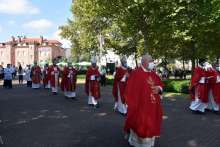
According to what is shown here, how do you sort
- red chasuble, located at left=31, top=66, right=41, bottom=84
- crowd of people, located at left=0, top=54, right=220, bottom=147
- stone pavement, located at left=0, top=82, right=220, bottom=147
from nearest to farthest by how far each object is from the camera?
crowd of people, located at left=0, top=54, right=220, bottom=147 → stone pavement, located at left=0, top=82, right=220, bottom=147 → red chasuble, located at left=31, top=66, right=41, bottom=84

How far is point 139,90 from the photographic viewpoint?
9.88 metres

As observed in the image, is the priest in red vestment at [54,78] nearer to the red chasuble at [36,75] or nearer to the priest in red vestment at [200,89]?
the red chasuble at [36,75]

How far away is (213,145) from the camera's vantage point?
10.4 m

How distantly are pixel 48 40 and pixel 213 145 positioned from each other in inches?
6508

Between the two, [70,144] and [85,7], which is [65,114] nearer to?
[70,144]

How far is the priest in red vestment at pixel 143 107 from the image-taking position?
9.69 metres

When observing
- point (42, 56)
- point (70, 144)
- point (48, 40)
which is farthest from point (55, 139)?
point (48, 40)

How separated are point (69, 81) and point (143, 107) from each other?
1411 cm

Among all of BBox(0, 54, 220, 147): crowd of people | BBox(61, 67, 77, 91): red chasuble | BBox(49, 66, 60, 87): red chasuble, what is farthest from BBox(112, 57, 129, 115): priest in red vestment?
BBox(49, 66, 60, 87): red chasuble

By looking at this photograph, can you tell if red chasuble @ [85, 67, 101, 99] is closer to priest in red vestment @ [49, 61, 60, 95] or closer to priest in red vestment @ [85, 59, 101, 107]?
priest in red vestment @ [85, 59, 101, 107]

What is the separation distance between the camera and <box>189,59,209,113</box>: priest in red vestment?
1656 centimetres

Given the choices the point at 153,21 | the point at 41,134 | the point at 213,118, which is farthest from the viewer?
the point at 153,21

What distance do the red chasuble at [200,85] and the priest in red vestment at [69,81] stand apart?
7979 millimetres

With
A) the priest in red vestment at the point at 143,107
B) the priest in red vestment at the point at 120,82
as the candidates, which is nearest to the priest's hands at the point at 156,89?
the priest in red vestment at the point at 143,107
